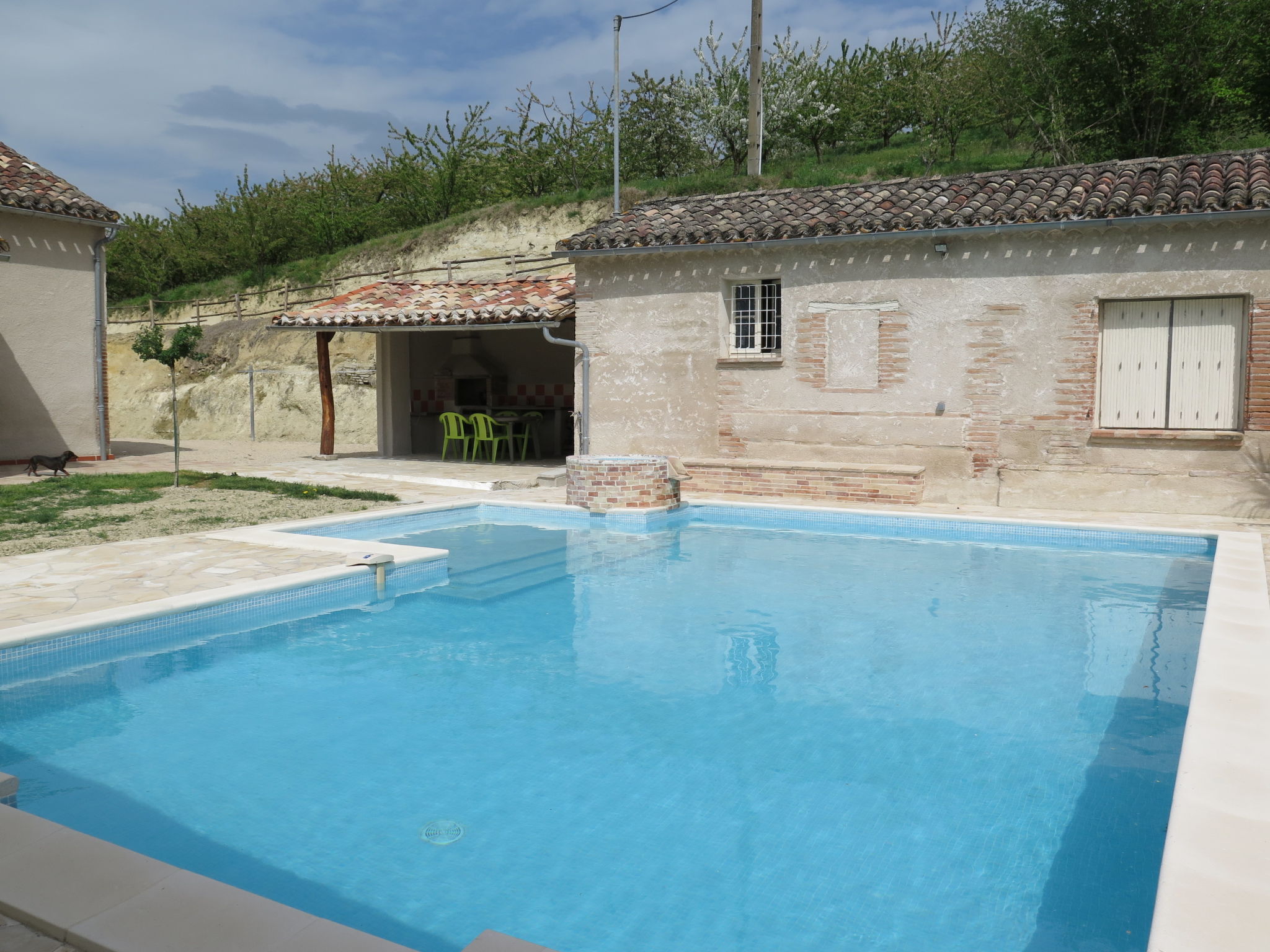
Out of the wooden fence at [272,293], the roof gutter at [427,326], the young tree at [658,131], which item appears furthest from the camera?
the young tree at [658,131]

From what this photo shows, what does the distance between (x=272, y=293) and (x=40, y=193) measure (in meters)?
16.5

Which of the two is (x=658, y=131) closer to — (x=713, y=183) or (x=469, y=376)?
(x=713, y=183)

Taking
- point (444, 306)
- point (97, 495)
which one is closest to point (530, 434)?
point (444, 306)

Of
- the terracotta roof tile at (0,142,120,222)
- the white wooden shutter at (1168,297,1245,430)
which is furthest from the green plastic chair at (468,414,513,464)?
the white wooden shutter at (1168,297,1245,430)

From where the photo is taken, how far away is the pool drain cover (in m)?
3.45

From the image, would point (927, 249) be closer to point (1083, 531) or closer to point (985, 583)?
point (1083, 531)

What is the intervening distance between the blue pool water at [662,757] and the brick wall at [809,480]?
11.2 ft

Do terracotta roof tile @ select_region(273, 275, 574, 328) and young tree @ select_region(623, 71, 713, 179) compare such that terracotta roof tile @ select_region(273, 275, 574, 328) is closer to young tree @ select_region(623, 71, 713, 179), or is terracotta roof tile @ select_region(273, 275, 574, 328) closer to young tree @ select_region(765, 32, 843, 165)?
young tree @ select_region(623, 71, 713, 179)

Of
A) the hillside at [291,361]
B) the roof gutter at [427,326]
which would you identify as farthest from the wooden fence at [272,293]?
the roof gutter at [427,326]

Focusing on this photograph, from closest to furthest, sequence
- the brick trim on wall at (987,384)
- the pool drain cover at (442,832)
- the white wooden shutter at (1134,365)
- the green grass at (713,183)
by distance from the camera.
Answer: the pool drain cover at (442,832), the white wooden shutter at (1134,365), the brick trim on wall at (987,384), the green grass at (713,183)

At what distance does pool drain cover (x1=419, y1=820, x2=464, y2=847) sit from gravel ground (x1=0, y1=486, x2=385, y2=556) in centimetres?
576

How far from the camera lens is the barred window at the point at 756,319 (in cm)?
1243

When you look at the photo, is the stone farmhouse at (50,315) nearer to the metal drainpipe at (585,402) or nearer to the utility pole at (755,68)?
the metal drainpipe at (585,402)

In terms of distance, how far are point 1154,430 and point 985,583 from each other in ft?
13.6
